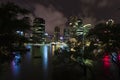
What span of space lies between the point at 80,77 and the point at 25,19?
3490cm

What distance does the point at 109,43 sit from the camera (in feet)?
139

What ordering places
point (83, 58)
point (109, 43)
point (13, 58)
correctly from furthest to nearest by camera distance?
point (83, 58) → point (109, 43) → point (13, 58)

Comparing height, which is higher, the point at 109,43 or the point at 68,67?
the point at 109,43

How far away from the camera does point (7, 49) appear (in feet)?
62.4

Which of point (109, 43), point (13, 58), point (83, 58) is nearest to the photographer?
point (13, 58)

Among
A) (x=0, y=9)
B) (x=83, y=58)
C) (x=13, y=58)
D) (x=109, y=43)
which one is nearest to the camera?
(x=0, y=9)

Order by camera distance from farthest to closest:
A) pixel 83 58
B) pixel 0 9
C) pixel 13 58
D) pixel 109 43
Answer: pixel 83 58
pixel 109 43
pixel 13 58
pixel 0 9

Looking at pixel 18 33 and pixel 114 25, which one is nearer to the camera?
pixel 18 33

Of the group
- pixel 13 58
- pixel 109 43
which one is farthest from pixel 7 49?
pixel 109 43

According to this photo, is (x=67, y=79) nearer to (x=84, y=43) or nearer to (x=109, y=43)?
(x=84, y=43)

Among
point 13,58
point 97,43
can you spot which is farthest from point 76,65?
point 13,58

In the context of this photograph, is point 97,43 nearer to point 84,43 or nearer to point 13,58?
point 84,43

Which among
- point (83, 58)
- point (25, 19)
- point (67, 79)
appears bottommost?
point (67, 79)

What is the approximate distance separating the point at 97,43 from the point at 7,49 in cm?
2689
